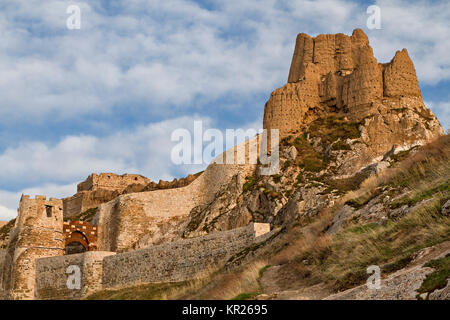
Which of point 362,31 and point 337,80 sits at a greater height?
point 362,31

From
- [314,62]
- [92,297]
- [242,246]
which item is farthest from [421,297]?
[314,62]

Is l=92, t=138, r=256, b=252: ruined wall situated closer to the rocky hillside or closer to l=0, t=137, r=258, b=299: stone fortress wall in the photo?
l=0, t=137, r=258, b=299: stone fortress wall

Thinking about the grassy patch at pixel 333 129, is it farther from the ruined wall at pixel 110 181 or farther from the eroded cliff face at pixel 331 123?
the ruined wall at pixel 110 181

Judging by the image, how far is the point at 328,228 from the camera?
15.7 m

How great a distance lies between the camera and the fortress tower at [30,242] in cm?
3378

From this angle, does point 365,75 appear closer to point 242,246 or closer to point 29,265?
point 242,246

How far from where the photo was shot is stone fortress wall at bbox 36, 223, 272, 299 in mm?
24062

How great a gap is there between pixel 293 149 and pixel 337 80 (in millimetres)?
8682

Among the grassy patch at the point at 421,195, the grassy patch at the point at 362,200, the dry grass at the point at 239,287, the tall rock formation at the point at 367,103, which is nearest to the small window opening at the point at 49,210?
the tall rock formation at the point at 367,103

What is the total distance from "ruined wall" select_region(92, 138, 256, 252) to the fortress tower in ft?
18.5

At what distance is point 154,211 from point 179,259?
16937 millimetres

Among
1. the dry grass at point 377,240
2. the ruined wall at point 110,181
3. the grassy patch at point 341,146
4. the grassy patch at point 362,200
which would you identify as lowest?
the dry grass at point 377,240

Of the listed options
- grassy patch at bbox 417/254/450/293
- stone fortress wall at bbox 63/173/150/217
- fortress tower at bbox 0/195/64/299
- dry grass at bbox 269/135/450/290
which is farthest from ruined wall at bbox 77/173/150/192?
grassy patch at bbox 417/254/450/293
